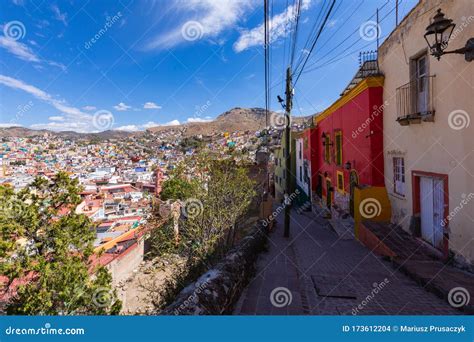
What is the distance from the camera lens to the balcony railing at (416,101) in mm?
6488

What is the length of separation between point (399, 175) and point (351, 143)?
353cm

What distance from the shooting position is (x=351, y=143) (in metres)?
12.1

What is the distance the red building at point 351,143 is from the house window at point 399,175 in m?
0.80

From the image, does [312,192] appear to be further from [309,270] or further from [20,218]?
[20,218]

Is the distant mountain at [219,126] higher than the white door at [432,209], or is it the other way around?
the distant mountain at [219,126]

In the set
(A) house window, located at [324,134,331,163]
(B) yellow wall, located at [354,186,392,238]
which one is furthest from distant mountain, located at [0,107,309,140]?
(B) yellow wall, located at [354,186,392,238]

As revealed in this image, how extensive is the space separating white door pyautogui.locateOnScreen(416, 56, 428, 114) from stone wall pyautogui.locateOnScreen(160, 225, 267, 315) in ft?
19.4

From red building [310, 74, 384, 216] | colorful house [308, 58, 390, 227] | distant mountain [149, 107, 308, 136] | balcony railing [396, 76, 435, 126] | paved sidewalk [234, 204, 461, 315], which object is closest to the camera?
paved sidewalk [234, 204, 461, 315]

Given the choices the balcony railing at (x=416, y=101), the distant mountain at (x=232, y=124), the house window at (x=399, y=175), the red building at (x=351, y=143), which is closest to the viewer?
the balcony railing at (x=416, y=101)

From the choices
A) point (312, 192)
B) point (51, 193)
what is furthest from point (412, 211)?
point (312, 192)

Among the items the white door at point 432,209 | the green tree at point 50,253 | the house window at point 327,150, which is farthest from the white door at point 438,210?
the house window at point 327,150

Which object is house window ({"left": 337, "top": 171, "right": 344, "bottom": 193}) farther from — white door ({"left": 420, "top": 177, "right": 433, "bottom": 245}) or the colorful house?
white door ({"left": 420, "top": 177, "right": 433, "bottom": 245})

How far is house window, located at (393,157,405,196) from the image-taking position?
8.55 meters

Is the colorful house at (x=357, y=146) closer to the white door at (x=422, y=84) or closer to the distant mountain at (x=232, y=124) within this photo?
the white door at (x=422, y=84)
